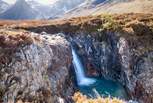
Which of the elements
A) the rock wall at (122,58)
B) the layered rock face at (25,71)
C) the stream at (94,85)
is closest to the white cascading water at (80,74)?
the stream at (94,85)

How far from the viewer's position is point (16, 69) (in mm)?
34906

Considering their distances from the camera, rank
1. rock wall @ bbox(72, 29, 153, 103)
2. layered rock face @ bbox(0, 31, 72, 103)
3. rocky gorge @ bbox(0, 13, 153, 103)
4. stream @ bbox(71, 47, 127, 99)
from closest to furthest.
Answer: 1. layered rock face @ bbox(0, 31, 72, 103)
2. rocky gorge @ bbox(0, 13, 153, 103)
3. rock wall @ bbox(72, 29, 153, 103)
4. stream @ bbox(71, 47, 127, 99)

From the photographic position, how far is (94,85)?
6788 cm

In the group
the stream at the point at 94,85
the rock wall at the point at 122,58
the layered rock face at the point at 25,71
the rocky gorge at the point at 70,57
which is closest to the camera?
the layered rock face at the point at 25,71

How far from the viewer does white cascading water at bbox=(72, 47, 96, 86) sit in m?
70.6

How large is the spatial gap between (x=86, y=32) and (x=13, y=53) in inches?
1680

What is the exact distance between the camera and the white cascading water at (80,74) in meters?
70.6

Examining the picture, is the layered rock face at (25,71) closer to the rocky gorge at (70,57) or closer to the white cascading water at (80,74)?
the rocky gorge at (70,57)

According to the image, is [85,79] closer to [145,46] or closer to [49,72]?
[145,46]

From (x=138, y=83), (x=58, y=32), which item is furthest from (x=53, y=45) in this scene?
(x=58, y=32)

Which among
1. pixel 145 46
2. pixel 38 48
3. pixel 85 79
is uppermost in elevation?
pixel 38 48

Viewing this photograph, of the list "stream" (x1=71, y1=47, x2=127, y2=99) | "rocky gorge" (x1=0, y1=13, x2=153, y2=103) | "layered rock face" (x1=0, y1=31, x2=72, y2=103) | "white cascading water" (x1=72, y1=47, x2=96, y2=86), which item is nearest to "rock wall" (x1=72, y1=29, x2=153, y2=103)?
"rocky gorge" (x1=0, y1=13, x2=153, y2=103)

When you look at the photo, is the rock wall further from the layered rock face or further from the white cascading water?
the layered rock face

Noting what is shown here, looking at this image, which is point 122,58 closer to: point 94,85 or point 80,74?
point 94,85
